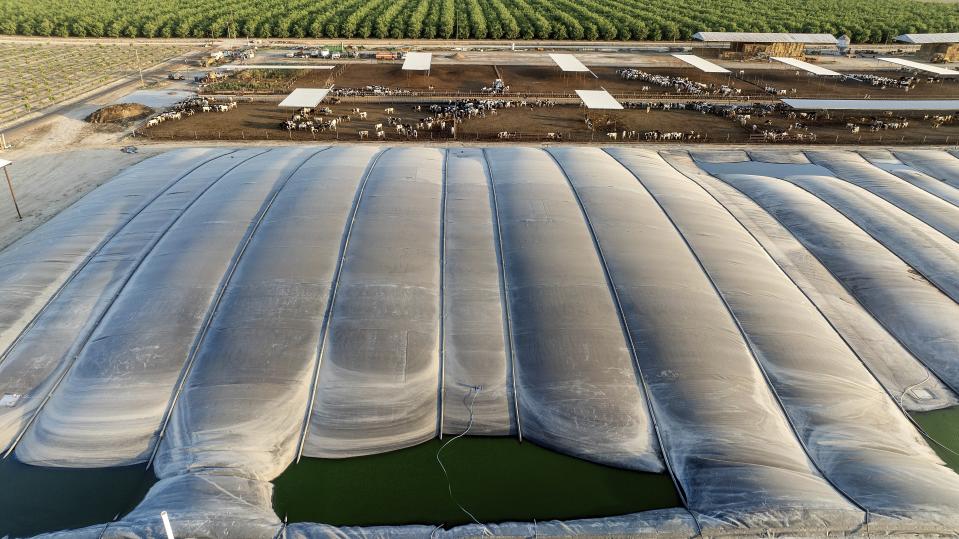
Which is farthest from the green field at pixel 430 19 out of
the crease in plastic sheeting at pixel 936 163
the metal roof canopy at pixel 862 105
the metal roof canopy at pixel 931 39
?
the crease in plastic sheeting at pixel 936 163

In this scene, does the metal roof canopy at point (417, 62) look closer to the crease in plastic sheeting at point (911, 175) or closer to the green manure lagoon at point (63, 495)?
the crease in plastic sheeting at point (911, 175)

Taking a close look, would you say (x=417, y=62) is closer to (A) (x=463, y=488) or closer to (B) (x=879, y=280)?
(B) (x=879, y=280)

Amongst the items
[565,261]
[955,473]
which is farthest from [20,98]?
[955,473]

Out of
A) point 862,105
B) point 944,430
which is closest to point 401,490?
point 944,430

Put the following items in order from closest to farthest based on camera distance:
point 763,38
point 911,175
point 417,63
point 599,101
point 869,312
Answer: point 869,312
point 911,175
point 599,101
point 417,63
point 763,38

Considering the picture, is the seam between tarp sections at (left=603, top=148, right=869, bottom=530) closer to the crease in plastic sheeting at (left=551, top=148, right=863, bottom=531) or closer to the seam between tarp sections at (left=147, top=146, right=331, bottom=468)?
the crease in plastic sheeting at (left=551, top=148, right=863, bottom=531)

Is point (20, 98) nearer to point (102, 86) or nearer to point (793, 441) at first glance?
point (102, 86)
